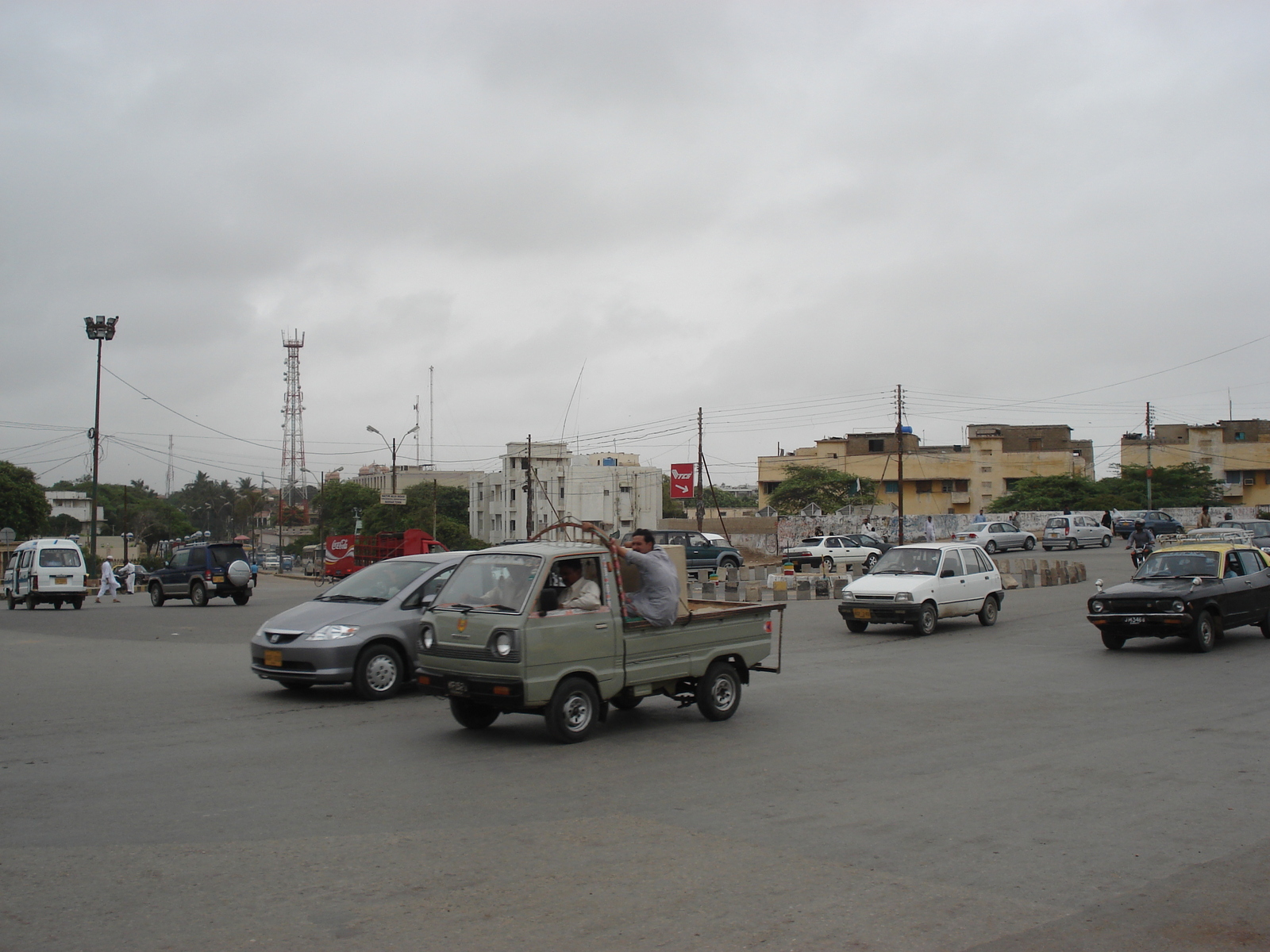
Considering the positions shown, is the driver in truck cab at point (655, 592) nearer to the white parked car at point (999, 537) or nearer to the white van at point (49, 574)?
the white van at point (49, 574)

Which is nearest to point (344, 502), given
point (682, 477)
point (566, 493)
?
point (566, 493)

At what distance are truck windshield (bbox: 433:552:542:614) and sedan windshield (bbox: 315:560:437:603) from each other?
312 cm

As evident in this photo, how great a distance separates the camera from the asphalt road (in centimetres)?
494

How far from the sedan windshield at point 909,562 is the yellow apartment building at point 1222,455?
75.5 m

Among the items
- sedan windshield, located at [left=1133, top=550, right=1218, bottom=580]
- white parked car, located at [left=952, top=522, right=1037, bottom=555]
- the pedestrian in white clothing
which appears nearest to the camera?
sedan windshield, located at [left=1133, top=550, right=1218, bottom=580]

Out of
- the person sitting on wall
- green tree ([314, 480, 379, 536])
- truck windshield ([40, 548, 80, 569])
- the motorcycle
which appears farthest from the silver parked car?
green tree ([314, 480, 379, 536])

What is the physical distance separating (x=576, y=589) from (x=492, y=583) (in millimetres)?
780

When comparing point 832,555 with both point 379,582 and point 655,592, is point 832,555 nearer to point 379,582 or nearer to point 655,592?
point 379,582

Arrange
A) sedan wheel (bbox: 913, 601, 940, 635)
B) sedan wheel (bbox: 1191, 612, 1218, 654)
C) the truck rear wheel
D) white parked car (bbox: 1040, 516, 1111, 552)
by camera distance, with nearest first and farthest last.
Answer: the truck rear wheel, sedan wheel (bbox: 1191, 612, 1218, 654), sedan wheel (bbox: 913, 601, 940, 635), white parked car (bbox: 1040, 516, 1111, 552)

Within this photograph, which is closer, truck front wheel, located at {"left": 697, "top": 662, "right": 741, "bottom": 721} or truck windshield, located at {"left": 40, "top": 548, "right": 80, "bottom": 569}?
truck front wheel, located at {"left": 697, "top": 662, "right": 741, "bottom": 721}

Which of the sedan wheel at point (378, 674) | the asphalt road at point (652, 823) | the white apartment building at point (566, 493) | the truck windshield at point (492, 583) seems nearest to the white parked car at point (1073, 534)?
the asphalt road at point (652, 823)

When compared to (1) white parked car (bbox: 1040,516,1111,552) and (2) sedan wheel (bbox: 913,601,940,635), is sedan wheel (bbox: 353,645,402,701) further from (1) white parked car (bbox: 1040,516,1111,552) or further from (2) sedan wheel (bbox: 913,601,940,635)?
(1) white parked car (bbox: 1040,516,1111,552)

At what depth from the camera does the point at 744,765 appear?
8.30 meters

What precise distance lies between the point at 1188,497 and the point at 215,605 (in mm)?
69744
